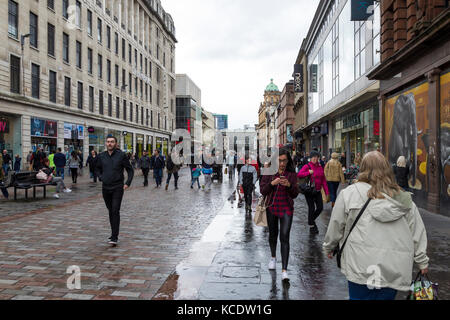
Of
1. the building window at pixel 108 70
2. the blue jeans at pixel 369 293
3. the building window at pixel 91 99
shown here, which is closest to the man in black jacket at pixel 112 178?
the blue jeans at pixel 369 293

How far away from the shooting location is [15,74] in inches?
Result: 1016

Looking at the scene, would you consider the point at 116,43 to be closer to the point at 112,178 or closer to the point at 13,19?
the point at 13,19

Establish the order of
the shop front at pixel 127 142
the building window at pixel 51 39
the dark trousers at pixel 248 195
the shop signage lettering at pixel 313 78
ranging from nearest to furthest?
the dark trousers at pixel 248 195, the building window at pixel 51 39, the shop signage lettering at pixel 313 78, the shop front at pixel 127 142

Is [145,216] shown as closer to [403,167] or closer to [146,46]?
[403,167]

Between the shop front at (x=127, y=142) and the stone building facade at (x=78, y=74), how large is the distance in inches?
4.9

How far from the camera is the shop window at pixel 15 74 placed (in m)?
25.5

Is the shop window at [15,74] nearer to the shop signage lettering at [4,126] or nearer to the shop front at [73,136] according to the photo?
the shop signage lettering at [4,126]

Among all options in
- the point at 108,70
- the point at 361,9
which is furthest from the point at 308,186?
the point at 108,70

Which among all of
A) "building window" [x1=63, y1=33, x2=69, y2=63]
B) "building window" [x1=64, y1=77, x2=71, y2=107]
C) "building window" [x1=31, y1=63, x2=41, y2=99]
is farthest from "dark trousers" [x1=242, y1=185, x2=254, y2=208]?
"building window" [x1=63, y1=33, x2=69, y2=63]

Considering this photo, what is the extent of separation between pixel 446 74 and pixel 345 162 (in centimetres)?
1441

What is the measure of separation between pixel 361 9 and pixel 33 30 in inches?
868

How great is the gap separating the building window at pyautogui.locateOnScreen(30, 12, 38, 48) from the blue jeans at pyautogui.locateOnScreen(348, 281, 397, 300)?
29702 mm
